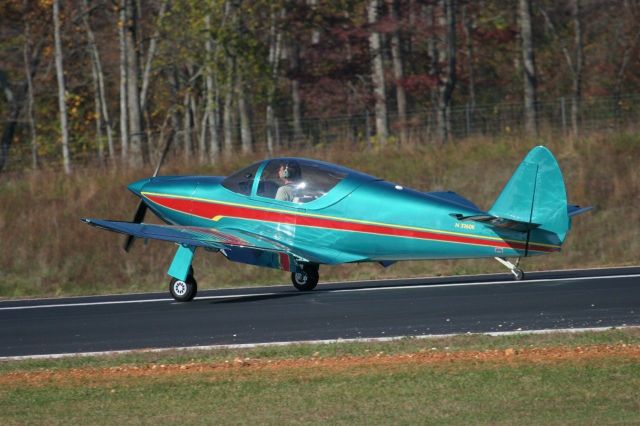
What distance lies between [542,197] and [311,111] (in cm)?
3473

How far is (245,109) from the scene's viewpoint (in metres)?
36.8

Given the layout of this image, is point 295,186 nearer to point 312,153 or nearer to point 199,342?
point 199,342

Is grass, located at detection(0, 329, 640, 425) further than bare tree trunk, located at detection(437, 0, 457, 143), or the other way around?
bare tree trunk, located at detection(437, 0, 457, 143)

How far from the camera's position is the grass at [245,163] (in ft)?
74.1

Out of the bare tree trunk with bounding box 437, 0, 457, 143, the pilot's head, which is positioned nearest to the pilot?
the pilot's head

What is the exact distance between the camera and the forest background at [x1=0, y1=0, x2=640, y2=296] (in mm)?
24234

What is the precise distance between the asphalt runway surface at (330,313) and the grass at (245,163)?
3.35 m

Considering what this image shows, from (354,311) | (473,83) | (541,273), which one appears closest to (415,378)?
(354,311)

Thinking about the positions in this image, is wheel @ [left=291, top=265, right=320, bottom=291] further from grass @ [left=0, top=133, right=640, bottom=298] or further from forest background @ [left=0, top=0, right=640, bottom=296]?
forest background @ [left=0, top=0, right=640, bottom=296]

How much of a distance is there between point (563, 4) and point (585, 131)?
2977cm

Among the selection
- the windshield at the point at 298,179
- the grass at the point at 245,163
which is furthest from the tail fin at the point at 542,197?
the grass at the point at 245,163

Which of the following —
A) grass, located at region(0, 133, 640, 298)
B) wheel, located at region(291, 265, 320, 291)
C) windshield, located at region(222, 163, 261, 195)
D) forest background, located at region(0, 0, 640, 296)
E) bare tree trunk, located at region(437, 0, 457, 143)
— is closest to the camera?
windshield, located at region(222, 163, 261, 195)

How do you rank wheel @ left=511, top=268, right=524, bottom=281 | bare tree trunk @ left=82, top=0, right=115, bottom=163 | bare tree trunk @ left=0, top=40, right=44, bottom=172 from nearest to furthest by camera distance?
wheel @ left=511, top=268, right=524, bottom=281
bare tree trunk @ left=82, top=0, right=115, bottom=163
bare tree trunk @ left=0, top=40, right=44, bottom=172

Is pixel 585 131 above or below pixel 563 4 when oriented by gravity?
below
